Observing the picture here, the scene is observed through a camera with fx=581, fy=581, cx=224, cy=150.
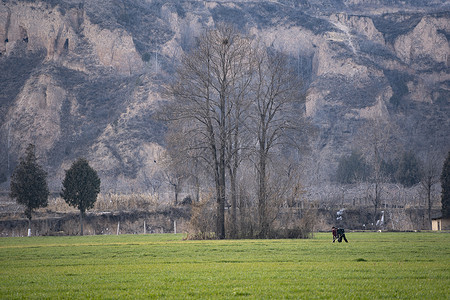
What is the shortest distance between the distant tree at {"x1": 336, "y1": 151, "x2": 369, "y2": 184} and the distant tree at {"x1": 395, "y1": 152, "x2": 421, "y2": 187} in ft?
21.4

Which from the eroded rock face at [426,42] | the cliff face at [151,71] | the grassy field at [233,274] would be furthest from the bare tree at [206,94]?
the eroded rock face at [426,42]

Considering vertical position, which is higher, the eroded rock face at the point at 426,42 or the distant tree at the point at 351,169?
the eroded rock face at the point at 426,42

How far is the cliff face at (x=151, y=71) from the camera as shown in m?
101

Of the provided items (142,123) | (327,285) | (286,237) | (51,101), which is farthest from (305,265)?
(51,101)

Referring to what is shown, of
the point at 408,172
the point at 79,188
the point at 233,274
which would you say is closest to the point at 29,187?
the point at 79,188

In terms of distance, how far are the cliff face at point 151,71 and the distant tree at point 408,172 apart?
15867mm

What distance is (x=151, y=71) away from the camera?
11544cm

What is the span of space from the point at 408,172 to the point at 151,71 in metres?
56.3

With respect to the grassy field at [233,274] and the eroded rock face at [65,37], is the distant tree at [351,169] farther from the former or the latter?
the grassy field at [233,274]

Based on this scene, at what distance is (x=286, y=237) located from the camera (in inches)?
1308

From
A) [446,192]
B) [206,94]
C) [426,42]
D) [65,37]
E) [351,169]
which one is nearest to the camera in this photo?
[206,94]

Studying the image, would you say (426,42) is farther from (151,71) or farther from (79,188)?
(79,188)

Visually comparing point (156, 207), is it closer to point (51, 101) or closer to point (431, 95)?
point (51, 101)

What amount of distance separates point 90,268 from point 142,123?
87.2 meters
